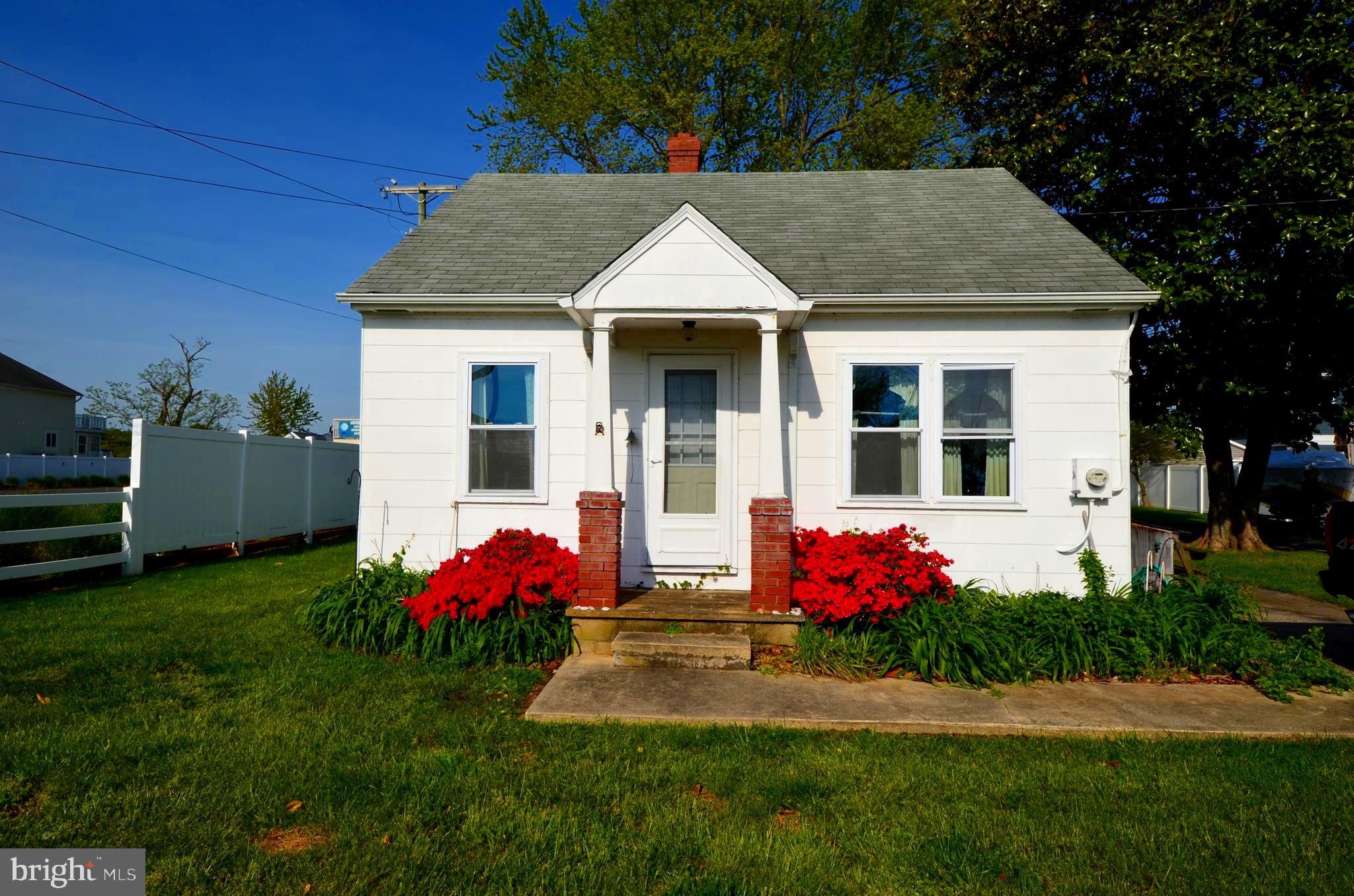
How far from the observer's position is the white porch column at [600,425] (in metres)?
6.33

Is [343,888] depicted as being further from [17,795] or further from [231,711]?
[231,711]

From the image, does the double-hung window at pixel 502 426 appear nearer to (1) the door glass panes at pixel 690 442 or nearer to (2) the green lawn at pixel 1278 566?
(1) the door glass panes at pixel 690 442

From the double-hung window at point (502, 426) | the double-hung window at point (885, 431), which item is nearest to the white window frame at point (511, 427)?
the double-hung window at point (502, 426)

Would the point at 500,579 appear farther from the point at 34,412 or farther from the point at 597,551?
the point at 34,412

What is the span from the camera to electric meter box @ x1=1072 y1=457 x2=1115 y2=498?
22.6 ft

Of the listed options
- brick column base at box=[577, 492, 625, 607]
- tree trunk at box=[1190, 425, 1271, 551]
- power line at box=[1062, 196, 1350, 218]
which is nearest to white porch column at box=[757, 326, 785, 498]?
brick column base at box=[577, 492, 625, 607]

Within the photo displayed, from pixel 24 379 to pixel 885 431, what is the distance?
45382 mm

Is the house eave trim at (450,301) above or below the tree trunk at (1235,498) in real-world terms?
above

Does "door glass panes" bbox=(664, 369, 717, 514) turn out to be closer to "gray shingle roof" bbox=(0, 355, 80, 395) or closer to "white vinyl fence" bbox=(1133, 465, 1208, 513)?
"white vinyl fence" bbox=(1133, 465, 1208, 513)

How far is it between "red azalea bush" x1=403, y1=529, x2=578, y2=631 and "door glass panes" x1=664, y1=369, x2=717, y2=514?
1.37 metres

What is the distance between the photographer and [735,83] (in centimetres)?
2044

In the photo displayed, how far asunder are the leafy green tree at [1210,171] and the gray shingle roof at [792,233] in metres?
3.94

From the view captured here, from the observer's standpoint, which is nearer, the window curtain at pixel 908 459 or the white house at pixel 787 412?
the white house at pixel 787 412

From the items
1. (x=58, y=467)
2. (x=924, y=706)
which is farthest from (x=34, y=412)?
(x=924, y=706)
